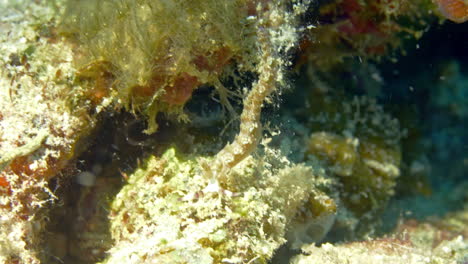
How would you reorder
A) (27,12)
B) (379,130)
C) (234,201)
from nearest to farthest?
(234,201) < (27,12) < (379,130)

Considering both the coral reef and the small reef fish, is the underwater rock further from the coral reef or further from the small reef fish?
the small reef fish

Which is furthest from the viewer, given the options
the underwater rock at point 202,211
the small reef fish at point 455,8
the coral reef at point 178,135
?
the small reef fish at point 455,8

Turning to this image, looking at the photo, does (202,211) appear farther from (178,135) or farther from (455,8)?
(455,8)

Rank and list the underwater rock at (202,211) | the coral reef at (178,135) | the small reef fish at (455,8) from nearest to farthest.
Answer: the underwater rock at (202,211) < the coral reef at (178,135) < the small reef fish at (455,8)

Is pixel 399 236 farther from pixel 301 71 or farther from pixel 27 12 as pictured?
pixel 27 12

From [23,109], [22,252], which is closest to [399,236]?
[22,252]

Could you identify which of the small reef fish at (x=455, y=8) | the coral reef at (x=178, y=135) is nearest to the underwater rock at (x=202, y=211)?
the coral reef at (x=178, y=135)

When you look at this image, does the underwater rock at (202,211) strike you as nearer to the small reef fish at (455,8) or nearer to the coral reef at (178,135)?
the coral reef at (178,135)

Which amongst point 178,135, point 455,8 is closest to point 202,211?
point 178,135
